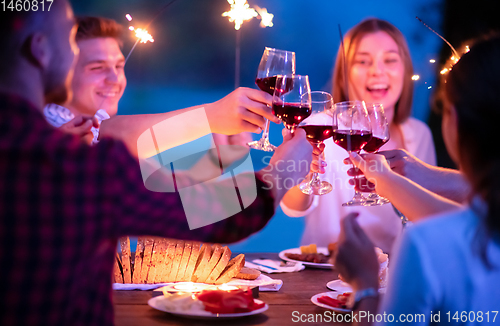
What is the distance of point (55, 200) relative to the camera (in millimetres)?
715

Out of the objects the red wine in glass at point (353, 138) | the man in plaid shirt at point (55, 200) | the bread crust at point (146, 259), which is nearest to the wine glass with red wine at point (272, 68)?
the red wine in glass at point (353, 138)

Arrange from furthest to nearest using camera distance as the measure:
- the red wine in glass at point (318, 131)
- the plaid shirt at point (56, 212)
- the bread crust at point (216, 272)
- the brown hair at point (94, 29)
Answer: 1. the brown hair at point (94, 29)
2. the red wine in glass at point (318, 131)
3. the bread crust at point (216, 272)
4. the plaid shirt at point (56, 212)

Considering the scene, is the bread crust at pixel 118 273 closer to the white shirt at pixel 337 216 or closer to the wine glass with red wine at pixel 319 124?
the wine glass with red wine at pixel 319 124

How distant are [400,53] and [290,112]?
5.98 feet

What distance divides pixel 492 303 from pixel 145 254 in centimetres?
105

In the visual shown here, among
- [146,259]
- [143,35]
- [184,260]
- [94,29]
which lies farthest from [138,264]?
[94,29]

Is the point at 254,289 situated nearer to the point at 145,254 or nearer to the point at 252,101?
the point at 145,254

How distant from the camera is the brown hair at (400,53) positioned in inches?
111

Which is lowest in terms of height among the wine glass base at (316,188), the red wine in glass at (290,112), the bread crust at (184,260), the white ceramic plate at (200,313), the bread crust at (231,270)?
the white ceramic plate at (200,313)

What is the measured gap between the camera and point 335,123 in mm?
1442

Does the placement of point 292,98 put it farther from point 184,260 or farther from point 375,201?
point 184,260

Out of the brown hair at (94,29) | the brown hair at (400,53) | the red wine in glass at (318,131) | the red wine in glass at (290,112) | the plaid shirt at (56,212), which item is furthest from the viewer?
the brown hair at (400,53)

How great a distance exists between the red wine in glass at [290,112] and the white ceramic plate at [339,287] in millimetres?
590

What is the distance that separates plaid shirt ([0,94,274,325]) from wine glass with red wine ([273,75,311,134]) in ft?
2.23
